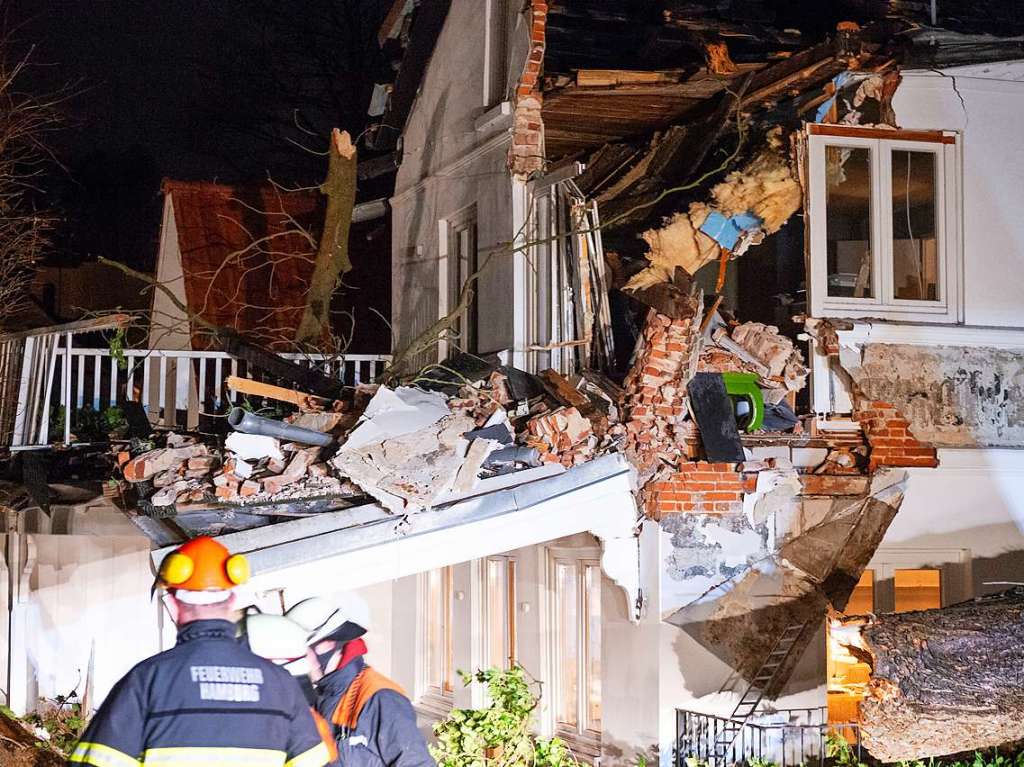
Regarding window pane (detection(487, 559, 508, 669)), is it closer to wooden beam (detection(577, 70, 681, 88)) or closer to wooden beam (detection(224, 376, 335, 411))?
wooden beam (detection(224, 376, 335, 411))

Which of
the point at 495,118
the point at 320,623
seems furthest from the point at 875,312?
the point at 320,623

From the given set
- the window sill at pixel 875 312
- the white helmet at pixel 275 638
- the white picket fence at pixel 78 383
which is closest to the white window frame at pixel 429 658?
the white picket fence at pixel 78 383

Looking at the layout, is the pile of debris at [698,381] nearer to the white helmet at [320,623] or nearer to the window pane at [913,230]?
the window pane at [913,230]

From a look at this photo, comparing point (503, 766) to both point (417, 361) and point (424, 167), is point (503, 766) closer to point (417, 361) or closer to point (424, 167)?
point (417, 361)

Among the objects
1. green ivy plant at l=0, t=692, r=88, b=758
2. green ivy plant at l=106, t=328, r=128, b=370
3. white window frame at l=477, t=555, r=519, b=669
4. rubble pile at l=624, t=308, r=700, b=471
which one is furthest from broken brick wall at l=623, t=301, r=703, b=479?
green ivy plant at l=0, t=692, r=88, b=758

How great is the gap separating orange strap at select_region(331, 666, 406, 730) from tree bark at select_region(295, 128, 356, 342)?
22.1 ft

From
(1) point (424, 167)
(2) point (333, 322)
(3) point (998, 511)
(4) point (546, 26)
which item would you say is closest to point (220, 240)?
(2) point (333, 322)

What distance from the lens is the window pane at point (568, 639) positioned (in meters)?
11.5

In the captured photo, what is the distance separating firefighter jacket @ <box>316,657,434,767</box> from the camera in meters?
5.91

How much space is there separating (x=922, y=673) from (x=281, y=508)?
180 inches

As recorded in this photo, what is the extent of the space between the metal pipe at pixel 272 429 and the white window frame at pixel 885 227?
4.48 metres

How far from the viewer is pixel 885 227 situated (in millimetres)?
10422

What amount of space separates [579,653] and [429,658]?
2.81 metres

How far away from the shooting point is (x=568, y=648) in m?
11.6
